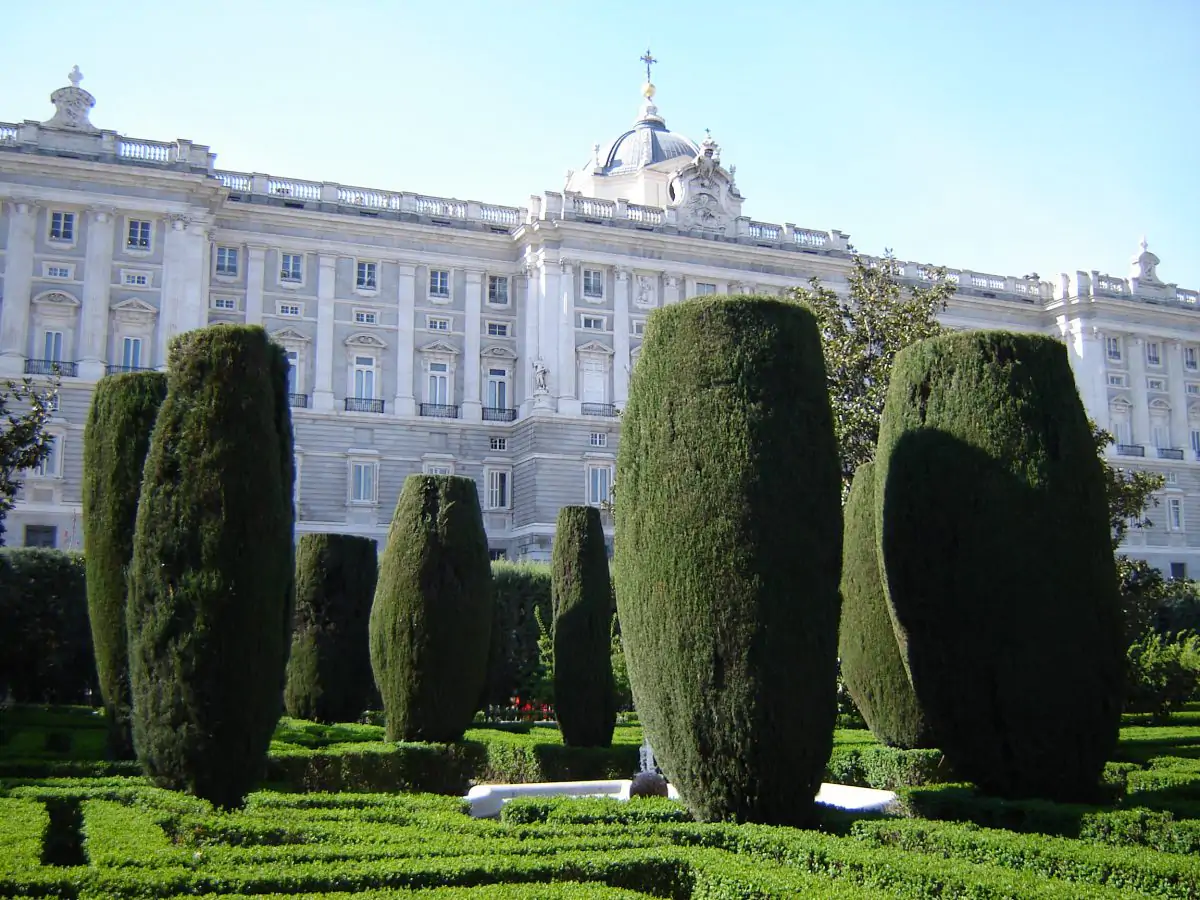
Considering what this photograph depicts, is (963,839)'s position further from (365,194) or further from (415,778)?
(365,194)

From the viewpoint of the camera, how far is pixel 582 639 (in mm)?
14320

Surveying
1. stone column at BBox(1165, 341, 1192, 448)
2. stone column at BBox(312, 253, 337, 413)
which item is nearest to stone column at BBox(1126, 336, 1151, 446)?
stone column at BBox(1165, 341, 1192, 448)

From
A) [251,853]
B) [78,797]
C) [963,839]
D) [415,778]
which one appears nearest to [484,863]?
[251,853]

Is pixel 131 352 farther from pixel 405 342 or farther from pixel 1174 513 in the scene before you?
pixel 1174 513

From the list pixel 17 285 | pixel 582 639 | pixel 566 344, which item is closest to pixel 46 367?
pixel 17 285

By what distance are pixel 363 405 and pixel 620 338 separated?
10468mm

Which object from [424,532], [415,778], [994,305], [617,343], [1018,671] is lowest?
[415,778]

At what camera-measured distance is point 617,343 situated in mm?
45906

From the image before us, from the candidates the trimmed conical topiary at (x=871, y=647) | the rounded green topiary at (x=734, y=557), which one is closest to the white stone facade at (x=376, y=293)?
the trimmed conical topiary at (x=871, y=647)

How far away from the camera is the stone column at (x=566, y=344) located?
44500mm

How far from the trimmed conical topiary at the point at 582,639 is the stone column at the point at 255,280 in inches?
1223

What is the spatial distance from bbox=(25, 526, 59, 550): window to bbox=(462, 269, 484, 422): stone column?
1515 centimetres

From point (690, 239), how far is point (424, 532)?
34814mm

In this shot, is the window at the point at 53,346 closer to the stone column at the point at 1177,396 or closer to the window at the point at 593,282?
the window at the point at 593,282
